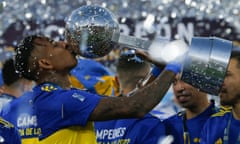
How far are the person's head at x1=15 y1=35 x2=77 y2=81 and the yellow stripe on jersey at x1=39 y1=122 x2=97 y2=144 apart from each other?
1.06 feet

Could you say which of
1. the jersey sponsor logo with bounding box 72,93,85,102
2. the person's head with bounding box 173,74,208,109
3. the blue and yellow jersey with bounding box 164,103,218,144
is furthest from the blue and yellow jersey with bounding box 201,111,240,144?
the jersey sponsor logo with bounding box 72,93,85,102

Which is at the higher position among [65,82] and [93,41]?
[93,41]

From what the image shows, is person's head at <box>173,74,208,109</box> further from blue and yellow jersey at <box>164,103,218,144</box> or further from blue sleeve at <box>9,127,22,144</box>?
blue sleeve at <box>9,127,22,144</box>

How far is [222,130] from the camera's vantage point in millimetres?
2943

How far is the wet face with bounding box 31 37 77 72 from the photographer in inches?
118

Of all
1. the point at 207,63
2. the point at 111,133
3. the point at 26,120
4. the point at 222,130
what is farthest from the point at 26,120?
the point at 207,63

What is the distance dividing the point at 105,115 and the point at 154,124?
80cm

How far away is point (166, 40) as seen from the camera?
244cm

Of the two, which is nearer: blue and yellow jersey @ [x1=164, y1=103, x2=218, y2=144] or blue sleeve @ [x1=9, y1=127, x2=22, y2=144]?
blue sleeve @ [x1=9, y1=127, x2=22, y2=144]

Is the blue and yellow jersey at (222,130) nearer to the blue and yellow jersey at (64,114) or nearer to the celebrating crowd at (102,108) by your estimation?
the celebrating crowd at (102,108)

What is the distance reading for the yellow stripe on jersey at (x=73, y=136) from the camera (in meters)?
2.84

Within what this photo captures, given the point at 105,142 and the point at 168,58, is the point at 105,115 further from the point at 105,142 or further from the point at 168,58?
the point at 105,142

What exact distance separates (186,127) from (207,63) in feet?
3.59

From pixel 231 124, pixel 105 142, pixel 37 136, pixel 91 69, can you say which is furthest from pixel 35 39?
pixel 91 69
